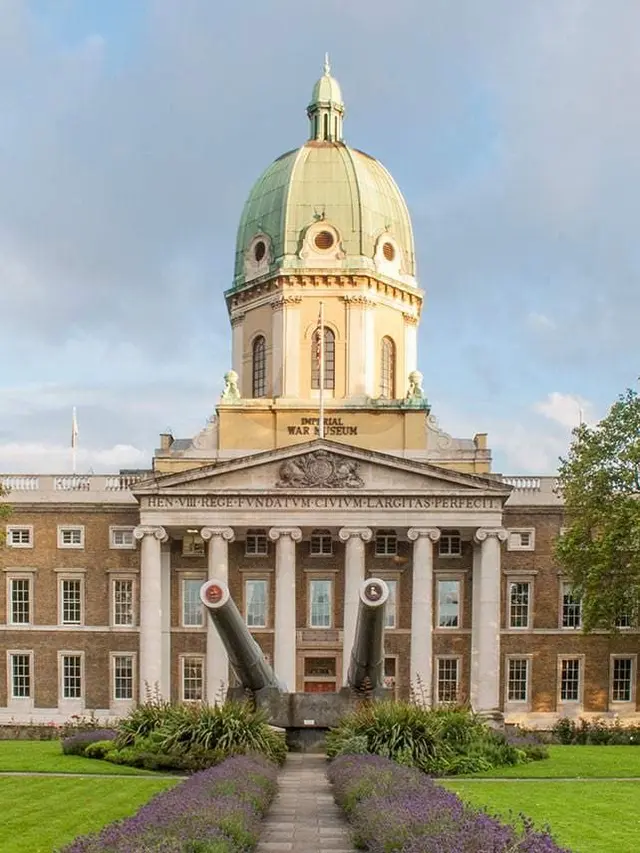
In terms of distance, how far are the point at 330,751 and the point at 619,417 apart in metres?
24.4

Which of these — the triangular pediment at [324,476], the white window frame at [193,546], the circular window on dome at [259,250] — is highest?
the circular window on dome at [259,250]

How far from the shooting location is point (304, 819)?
2109 centimetres

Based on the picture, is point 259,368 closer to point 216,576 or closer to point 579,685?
point 216,576

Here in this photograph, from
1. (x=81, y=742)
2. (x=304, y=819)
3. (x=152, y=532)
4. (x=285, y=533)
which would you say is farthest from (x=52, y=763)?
(x=152, y=532)

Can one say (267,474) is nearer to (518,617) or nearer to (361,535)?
(361,535)

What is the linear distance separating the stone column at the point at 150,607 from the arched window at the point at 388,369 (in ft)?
46.1

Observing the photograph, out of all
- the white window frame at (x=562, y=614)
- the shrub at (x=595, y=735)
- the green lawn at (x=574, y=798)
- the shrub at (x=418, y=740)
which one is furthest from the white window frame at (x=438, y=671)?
the shrub at (x=418, y=740)

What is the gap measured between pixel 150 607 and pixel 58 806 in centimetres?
3458

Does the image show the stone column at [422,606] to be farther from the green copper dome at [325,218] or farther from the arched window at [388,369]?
the green copper dome at [325,218]

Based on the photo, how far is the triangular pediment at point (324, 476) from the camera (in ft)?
186

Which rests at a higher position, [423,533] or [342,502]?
[342,502]

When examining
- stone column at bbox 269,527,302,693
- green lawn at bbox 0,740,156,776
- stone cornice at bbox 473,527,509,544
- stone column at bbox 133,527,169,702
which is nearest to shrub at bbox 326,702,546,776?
green lawn at bbox 0,740,156,776

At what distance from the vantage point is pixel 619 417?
5000cm

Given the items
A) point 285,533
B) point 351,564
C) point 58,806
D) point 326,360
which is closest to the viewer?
point 58,806
